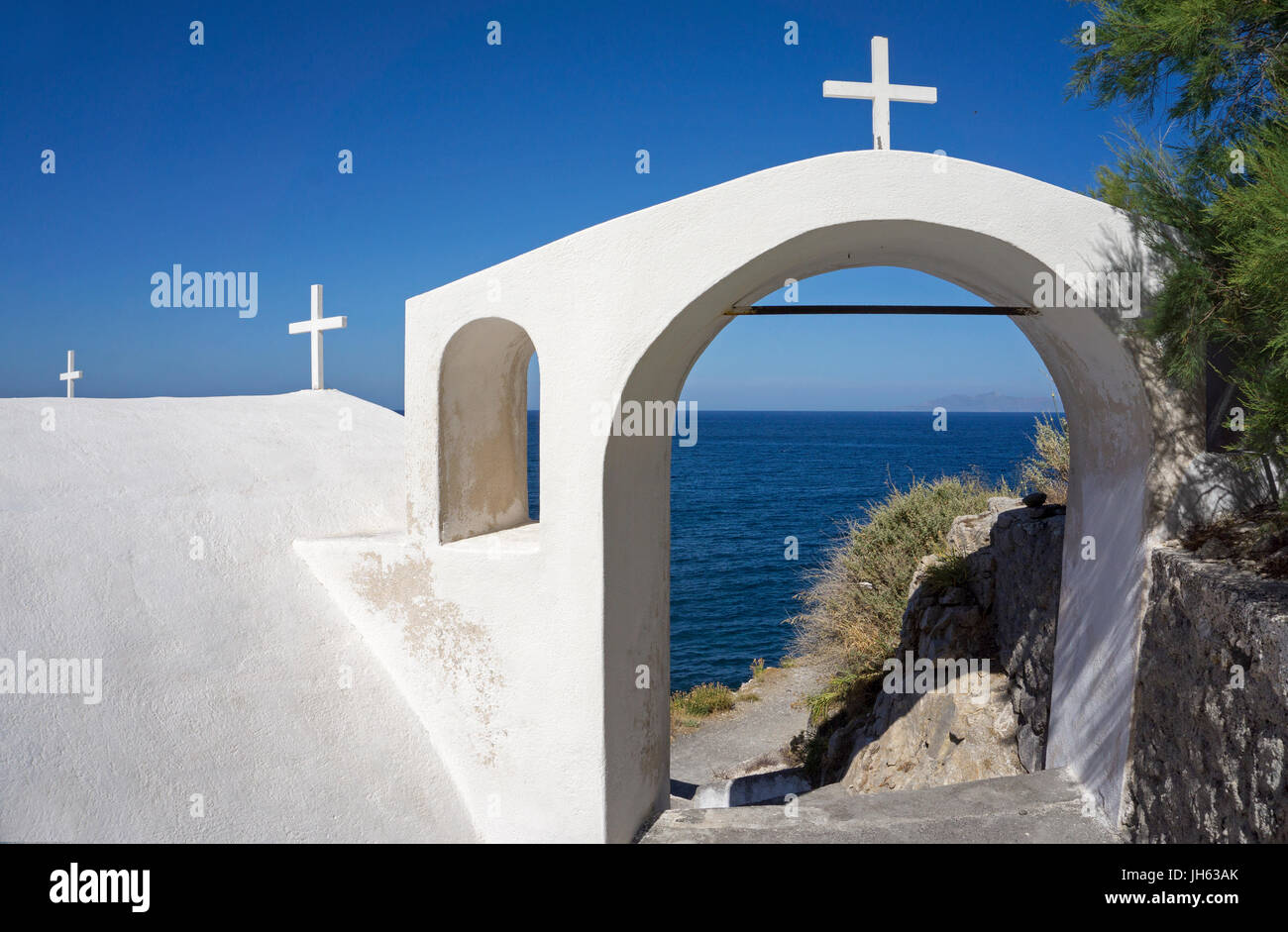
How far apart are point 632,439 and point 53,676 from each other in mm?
3128

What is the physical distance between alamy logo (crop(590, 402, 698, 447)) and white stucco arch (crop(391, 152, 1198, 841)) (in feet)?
0.17

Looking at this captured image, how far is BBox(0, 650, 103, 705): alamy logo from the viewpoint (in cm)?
395

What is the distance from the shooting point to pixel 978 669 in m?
7.90

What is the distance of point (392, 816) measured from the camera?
15.1 feet

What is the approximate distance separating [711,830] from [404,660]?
6.89 feet

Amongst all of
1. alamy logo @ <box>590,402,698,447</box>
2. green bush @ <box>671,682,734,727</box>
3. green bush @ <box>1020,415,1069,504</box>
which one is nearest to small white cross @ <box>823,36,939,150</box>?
alamy logo @ <box>590,402,698,447</box>

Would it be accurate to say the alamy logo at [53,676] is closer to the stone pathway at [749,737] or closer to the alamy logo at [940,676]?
the alamy logo at [940,676]

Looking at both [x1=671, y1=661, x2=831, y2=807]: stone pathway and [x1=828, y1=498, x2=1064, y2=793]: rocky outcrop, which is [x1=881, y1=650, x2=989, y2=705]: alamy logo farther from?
[x1=671, y1=661, x2=831, y2=807]: stone pathway

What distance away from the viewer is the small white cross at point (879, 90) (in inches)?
182

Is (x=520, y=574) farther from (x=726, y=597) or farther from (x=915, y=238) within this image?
(x=726, y=597)
